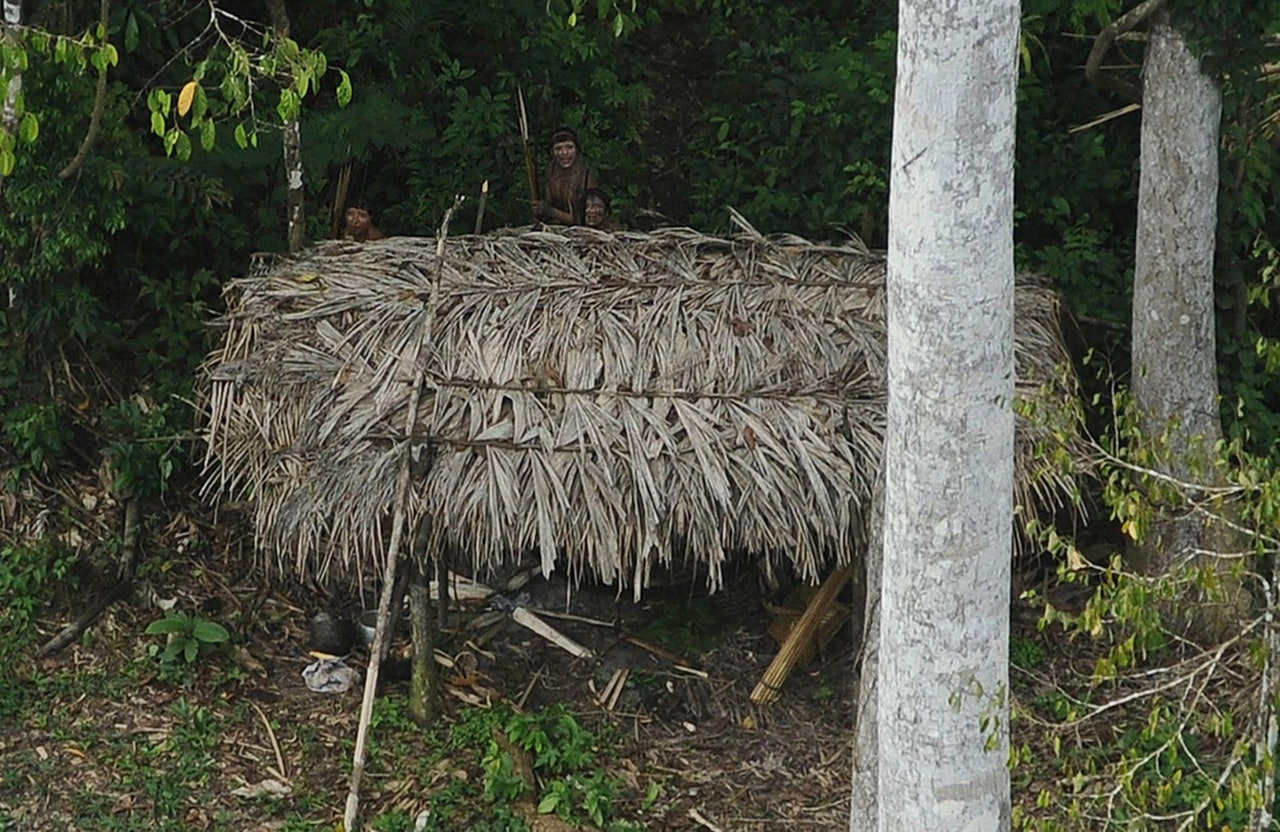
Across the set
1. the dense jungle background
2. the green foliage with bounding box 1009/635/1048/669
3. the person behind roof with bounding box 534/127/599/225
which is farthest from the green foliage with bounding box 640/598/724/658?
the person behind roof with bounding box 534/127/599/225

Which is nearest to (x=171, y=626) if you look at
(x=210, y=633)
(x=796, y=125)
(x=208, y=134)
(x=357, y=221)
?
(x=210, y=633)

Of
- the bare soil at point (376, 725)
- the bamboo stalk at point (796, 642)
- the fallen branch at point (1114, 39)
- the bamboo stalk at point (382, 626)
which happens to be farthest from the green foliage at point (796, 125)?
the bamboo stalk at point (382, 626)

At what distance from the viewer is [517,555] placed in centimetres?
698

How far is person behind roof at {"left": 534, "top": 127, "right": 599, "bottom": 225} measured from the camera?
8.73 meters

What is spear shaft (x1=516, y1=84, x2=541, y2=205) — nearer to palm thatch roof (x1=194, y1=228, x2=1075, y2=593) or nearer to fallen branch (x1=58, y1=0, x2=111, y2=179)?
palm thatch roof (x1=194, y1=228, x2=1075, y2=593)

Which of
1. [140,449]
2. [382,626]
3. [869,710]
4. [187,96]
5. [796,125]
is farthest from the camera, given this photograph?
[796,125]

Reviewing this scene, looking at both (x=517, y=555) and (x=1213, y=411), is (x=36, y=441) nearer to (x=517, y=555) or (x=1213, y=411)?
(x=517, y=555)

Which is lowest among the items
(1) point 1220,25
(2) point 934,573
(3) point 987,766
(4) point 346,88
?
(3) point 987,766

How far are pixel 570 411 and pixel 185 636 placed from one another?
251cm

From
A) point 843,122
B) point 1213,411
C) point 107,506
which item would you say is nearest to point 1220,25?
point 1213,411

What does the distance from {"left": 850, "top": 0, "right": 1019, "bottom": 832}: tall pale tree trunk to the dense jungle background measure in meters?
2.74

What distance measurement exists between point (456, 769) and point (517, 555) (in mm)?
1084

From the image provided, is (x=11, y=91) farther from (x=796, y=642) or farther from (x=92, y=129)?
(x=796, y=642)

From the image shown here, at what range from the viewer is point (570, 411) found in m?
6.93
